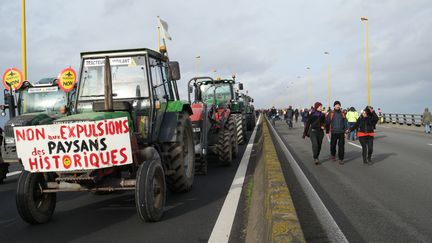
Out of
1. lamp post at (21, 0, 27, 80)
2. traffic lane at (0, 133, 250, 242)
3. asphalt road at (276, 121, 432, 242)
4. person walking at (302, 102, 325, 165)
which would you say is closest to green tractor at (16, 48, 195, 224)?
traffic lane at (0, 133, 250, 242)

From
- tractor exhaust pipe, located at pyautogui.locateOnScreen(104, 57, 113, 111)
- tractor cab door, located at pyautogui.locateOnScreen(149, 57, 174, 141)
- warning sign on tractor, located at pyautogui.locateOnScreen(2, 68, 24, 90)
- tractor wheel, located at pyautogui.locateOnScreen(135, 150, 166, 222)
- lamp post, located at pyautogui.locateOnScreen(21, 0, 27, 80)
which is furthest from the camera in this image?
lamp post, located at pyautogui.locateOnScreen(21, 0, 27, 80)

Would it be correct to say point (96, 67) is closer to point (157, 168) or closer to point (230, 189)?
point (157, 168)

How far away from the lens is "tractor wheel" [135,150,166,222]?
15.9 ft

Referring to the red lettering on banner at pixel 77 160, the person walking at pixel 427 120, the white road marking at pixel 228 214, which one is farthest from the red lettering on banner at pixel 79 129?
the person walking at pixel 427 120

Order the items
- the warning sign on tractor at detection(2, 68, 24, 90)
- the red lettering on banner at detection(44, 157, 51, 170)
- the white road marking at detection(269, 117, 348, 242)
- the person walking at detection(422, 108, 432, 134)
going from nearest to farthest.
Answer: the white road marking at detection(269, 117, 348, 242)
the red lettering on banner at detection(44, 157, 51, 170)
the warning sign on tractor at detection(2, 68, 24, 90)
the person walking at detection(422, 108, 432, 134)

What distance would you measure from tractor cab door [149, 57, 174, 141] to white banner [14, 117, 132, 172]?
1.22 m

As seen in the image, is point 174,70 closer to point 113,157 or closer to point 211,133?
point 113,157

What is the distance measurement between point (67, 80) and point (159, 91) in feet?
15.7

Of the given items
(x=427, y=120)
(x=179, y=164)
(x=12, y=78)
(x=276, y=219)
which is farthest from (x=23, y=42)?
(x=427, y=120)

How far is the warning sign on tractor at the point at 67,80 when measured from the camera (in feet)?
33.7

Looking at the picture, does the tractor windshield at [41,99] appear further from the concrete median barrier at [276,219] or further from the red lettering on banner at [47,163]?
the concrete median barrier at [276,219]

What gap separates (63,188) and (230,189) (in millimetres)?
3040

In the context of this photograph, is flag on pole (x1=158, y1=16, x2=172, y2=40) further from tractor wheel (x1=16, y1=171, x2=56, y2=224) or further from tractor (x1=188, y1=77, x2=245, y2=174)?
tractor wheel (x1=16, y1=171, x2=56, y2=224)

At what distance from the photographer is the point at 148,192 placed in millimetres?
4852
